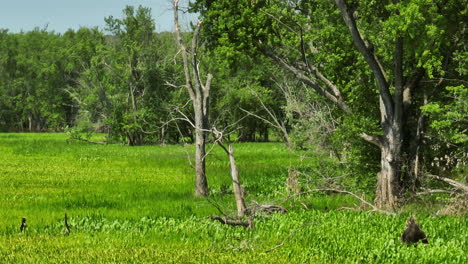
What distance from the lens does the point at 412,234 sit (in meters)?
10.7

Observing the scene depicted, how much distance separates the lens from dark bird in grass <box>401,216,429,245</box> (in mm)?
10664

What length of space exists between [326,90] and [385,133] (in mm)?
2716

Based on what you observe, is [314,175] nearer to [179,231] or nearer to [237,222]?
[237,222]

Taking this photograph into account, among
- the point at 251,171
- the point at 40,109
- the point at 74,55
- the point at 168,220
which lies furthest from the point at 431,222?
the point at 40,109

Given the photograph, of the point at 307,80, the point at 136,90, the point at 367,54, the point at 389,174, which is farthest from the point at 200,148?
the point at 136,90

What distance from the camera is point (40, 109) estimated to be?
4080 inches

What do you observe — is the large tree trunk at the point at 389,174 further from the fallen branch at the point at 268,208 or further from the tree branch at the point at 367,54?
the fallen branch at the point at 268,208

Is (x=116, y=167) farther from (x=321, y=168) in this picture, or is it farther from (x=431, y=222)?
(x=431, y=222)

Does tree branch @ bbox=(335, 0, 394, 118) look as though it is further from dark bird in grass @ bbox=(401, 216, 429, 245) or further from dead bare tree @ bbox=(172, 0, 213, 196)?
dark bird in grass @ bbox=(401, 216, 429, 245)

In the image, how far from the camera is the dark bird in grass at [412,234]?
10.7 meters

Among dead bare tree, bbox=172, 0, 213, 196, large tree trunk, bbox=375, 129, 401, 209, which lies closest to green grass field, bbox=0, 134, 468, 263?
dead bare tree, bbox=172, 0, 213, 196

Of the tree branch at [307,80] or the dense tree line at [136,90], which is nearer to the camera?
the tree branch at [307,80]

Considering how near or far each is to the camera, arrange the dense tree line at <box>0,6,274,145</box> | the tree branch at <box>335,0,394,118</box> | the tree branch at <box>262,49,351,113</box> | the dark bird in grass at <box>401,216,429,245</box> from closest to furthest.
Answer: the dark bird in grass at <box>401,216,429,245</box> → the tree branch at <box>335,0,394,118</box> → the tree branch at <box>262,49,351,113</box> → the dense tree line at <box>0,6,274,145</box>

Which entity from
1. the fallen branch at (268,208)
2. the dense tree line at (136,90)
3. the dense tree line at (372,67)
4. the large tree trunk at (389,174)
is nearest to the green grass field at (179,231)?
the fallen branch at (268,208)
